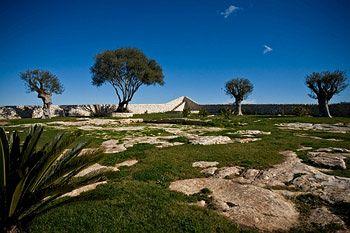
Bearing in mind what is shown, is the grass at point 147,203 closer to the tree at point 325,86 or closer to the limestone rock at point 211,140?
the limestone rock at point 211,140

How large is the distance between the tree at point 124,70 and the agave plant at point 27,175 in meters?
49.7

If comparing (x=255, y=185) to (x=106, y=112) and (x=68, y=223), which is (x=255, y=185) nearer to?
(x=68, y=223)

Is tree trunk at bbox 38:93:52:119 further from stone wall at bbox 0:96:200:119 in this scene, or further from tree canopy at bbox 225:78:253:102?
tree canopy at bbox 225:78:253:102

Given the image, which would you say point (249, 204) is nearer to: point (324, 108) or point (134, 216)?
point (134, 216)

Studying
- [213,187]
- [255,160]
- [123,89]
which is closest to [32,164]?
[213,187]

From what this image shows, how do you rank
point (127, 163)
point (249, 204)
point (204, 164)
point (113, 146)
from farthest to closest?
1. point (113, 146)
2. point (127, 163)
3. point (204, 164)
4. point (249, 204)

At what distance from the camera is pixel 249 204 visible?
8406mm

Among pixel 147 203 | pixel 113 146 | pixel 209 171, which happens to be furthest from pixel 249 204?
pixel 113 146

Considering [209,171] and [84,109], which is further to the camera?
[84,109]

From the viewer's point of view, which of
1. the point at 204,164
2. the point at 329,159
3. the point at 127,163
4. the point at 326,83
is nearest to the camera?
the point at 204,164

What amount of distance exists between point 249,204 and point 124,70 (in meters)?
50.6

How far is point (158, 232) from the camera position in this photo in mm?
7020

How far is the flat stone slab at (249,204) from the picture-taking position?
24.8 feet

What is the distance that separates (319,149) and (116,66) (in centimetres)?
4443
